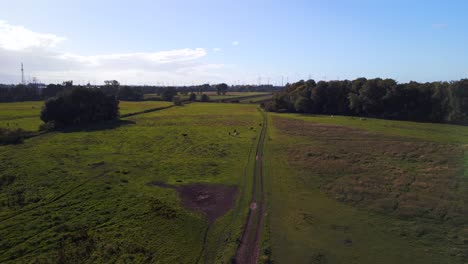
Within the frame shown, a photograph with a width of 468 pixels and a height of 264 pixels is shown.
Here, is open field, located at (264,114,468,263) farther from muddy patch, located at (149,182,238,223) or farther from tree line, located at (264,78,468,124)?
tree line, located at (264,78,468,124)

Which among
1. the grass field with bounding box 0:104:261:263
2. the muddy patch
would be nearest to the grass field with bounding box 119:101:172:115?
the grass field with bounding box 0:104:261:263

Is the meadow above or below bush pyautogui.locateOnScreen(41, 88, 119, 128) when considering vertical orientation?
below

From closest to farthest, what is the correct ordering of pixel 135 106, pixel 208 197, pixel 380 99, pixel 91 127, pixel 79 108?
pixel 208 197
pixel 91 127
pixel 79 108
pixel 380 99
pixel 135 106

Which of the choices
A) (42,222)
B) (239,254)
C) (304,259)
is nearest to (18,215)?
(42,222)

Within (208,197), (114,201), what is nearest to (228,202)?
(208,197)

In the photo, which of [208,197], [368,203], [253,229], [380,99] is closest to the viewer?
[253,229]

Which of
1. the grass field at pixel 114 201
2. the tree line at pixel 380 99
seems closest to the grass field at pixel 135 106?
the tree line at pixel 380 99

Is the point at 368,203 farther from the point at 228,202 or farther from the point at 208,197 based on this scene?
the point at 208,197

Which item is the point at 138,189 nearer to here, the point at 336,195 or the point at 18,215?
the point at 18,215
